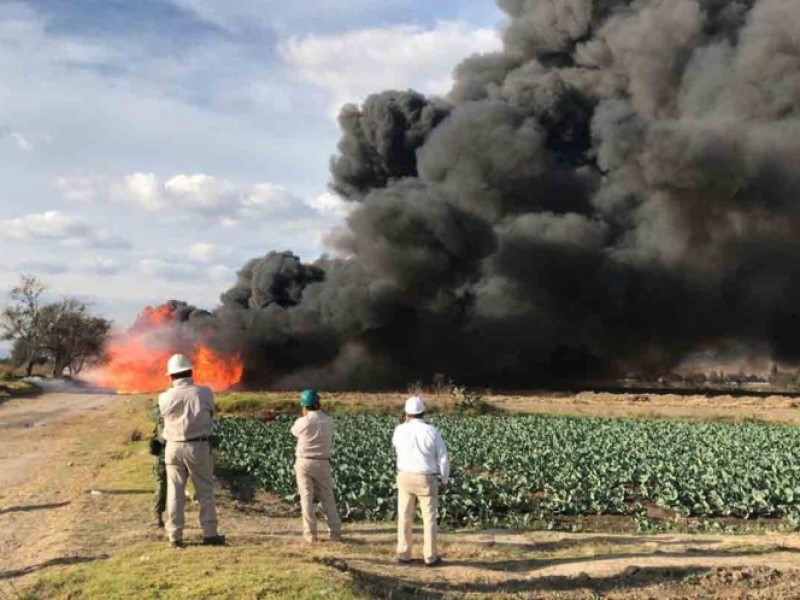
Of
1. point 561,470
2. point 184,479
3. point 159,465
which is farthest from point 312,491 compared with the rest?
point 561,470

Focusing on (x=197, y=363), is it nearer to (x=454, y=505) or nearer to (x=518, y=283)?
(x=518, y=283)

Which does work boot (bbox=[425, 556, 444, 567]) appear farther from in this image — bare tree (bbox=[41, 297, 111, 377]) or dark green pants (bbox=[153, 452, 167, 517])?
bare tree (bbox=[41, 297, 111, 377])

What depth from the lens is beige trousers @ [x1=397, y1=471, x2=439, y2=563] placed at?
10.6 m

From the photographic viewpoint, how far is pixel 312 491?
12141 millimetres

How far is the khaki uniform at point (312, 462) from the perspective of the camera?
39.3 feet

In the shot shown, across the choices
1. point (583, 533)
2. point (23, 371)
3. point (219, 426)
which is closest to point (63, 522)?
point (583, 533)

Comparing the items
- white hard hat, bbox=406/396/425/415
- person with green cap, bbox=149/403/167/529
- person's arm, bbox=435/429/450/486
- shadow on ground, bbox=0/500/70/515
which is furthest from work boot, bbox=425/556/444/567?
shadow on ground, bbox=0/500/70/515

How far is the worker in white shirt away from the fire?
4585 cm

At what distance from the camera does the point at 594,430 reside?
3198 cm

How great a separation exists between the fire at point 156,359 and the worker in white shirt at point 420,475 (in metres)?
45.9

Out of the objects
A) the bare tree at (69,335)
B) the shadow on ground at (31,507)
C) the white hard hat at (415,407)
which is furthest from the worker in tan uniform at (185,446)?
the bare tree at (69,335)

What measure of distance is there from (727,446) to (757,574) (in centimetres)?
1622

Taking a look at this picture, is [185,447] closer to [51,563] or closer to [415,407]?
[51,563]

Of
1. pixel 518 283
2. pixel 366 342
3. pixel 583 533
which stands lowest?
pixel 583 533
